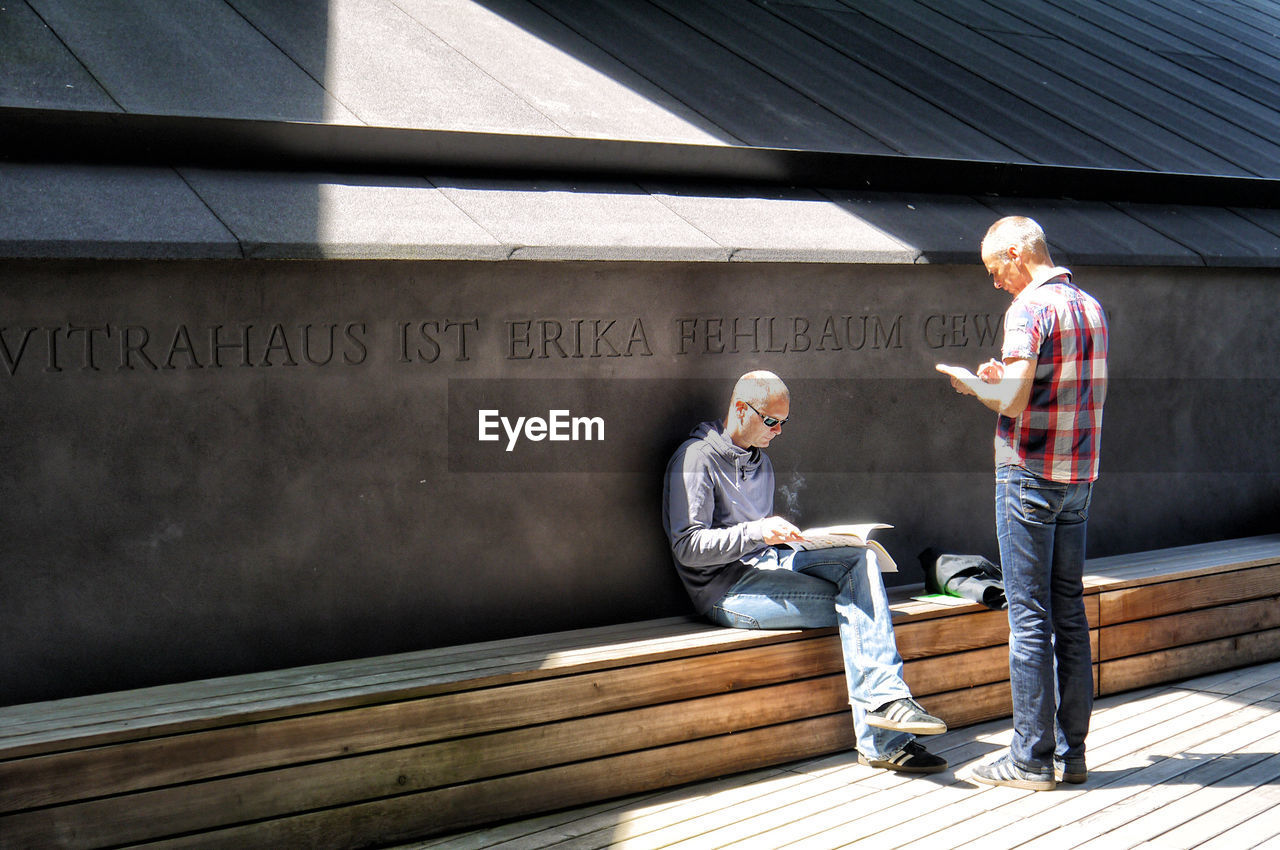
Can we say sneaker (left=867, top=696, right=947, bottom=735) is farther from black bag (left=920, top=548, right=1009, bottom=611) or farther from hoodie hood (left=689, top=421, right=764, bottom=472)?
hoodie hood (left=689, top=421, right=764, bottom=472)

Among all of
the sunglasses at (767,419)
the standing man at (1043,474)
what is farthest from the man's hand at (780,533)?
the standing man at (1043,474)

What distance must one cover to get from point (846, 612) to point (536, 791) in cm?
138

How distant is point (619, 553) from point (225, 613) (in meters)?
1.61

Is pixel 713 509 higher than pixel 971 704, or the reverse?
pixel 713 509

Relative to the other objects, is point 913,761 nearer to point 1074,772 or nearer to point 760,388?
point 1074,772

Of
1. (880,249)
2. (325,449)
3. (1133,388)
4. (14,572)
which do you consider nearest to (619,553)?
(325,449)

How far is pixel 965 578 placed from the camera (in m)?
5.19

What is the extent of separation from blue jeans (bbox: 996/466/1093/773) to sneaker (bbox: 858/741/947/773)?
302 millimetres

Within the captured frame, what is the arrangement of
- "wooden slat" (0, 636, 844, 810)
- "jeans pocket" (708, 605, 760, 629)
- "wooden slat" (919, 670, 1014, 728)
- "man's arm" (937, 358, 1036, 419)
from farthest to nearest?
"wooden slat" (919, 670, 1014, 728) < "jeans pocket" (708, 605, 760, 629) < "man's arm" (937, 358, 1036, 419) < "wooden slat" (0, 636, 844, 810)

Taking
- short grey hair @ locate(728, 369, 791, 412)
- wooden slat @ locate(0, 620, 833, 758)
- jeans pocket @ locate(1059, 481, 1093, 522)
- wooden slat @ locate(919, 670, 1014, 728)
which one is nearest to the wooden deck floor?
wooden slat @ locate(919, 670, 1014, 728)

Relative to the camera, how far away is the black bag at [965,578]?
5.09 metres

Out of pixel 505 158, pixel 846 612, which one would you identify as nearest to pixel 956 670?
pixel 846 612

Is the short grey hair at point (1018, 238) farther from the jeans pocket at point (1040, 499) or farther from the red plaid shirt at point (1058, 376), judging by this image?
the jeans pocket at point (1040, 499)

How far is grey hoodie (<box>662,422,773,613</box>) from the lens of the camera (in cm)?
450
